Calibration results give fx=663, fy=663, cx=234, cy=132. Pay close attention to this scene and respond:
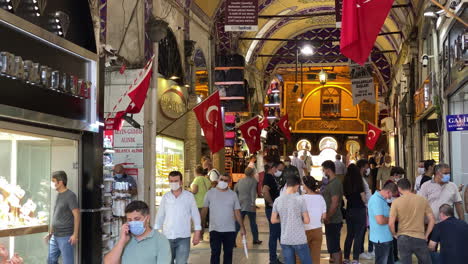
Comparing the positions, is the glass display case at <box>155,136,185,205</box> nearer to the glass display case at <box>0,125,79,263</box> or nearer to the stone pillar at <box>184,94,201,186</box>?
the stone pillar at <box>184,94,201,186</box>

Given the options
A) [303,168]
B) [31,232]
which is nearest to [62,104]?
[31,232]

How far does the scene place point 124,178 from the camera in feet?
40.3

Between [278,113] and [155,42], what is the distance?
22758 mm

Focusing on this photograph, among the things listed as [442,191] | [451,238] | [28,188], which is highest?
[28,188]

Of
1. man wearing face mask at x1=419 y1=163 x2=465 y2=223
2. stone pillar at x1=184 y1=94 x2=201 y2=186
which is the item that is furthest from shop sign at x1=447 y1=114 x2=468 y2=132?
stone pillar at x1=184 y1=94 x2=201 y2=186

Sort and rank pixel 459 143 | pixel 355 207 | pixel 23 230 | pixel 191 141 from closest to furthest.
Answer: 1. pixel 23 230
2. pixel 355 207
3. pixel 459 143
4. pixel 191 141

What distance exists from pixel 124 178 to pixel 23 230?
478 cm

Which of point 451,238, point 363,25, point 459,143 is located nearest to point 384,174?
point 459,143

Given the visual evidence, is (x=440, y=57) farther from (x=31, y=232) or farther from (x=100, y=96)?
(x=31, y=232)

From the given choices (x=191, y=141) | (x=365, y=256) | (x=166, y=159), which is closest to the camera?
(x=365, y=256)

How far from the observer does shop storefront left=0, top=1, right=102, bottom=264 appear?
7145 mm

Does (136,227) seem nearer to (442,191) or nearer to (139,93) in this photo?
(139,93)

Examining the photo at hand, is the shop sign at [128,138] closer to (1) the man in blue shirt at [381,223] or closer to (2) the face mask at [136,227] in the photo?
(1) the man in blue shirt at [381,223]

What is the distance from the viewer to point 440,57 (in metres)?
14.8
